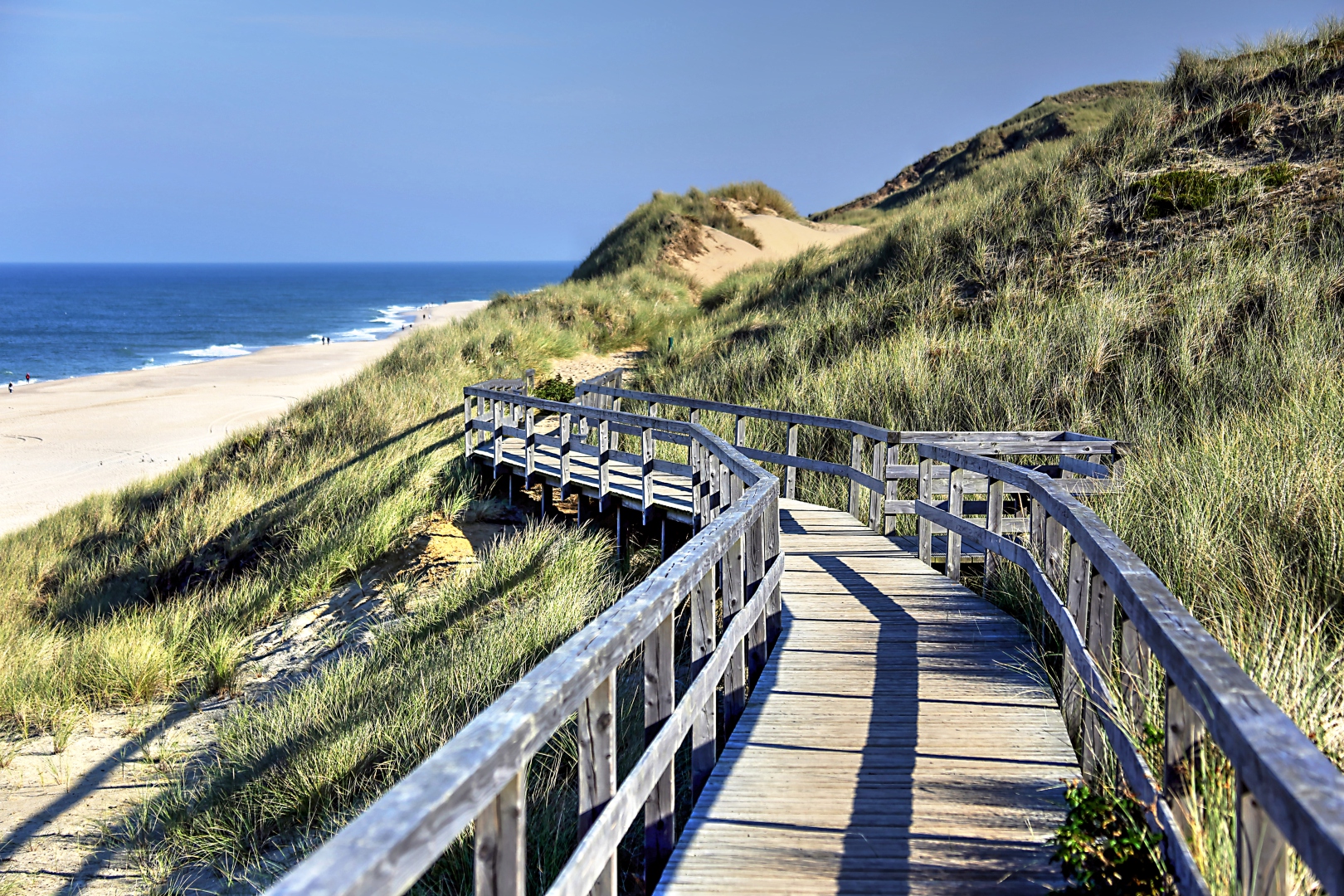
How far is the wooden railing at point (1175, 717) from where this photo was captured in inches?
64.2

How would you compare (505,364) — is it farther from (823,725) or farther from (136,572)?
(823,725)

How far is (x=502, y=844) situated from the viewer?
80.2 inches

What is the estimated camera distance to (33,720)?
309 inches

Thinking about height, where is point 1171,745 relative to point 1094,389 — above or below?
below

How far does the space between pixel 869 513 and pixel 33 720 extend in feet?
25.8

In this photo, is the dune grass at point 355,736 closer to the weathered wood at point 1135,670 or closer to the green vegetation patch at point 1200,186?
the weathered wood at point 1135,670

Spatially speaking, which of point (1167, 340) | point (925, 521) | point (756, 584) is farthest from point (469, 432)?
point (1167, 340)

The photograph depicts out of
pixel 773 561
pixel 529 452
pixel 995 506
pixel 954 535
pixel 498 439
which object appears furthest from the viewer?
pixel 498 439

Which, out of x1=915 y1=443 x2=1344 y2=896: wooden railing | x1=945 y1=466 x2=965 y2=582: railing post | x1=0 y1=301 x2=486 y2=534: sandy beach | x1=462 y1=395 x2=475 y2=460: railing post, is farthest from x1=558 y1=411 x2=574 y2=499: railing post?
x1=0 y1=301 x2=486 y2=534: sandy beach

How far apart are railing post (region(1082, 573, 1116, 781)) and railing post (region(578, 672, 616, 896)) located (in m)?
1.98

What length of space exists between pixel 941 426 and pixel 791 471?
207 centimetres

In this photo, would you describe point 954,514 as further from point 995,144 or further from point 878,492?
A: point 995,144

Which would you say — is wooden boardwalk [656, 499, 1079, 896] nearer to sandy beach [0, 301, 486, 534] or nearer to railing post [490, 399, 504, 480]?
railing post [490, 399, 504, 480]

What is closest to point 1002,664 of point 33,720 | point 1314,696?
point 1314,696
